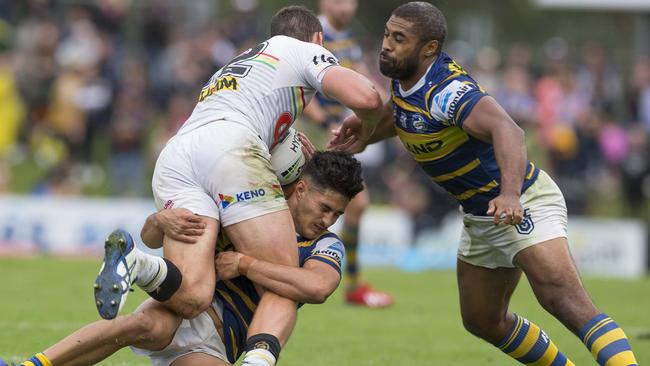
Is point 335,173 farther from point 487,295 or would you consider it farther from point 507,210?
point 487,295

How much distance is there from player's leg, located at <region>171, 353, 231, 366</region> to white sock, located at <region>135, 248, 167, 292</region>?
514mm

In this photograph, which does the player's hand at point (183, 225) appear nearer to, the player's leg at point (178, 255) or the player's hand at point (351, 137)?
the player's leg at point (178, 255)

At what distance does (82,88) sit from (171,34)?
2499 mm

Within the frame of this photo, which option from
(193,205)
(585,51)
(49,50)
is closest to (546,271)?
(193,205)

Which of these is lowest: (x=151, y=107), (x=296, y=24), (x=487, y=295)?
(x=151, y=107)

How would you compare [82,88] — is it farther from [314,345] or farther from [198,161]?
[198,161]

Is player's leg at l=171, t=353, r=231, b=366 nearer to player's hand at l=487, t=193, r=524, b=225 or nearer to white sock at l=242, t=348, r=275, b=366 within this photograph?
white sock at l=242, t=348, r=275, b=366

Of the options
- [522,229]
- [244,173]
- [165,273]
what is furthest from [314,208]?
[522,229]

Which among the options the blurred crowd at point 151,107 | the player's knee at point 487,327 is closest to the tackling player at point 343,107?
the player's knee at point 487,327

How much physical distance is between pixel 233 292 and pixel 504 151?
188cm

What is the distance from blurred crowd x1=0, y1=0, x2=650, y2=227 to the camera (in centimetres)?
1894

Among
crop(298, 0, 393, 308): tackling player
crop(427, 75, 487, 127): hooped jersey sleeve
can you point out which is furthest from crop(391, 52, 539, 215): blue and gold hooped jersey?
crop(298, 0, 393, 308): tackling player

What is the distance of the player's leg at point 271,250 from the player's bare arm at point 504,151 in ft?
4.03

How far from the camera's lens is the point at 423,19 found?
21.9 feet
